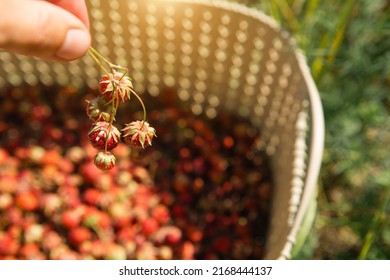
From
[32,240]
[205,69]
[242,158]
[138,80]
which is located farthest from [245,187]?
[32,240]

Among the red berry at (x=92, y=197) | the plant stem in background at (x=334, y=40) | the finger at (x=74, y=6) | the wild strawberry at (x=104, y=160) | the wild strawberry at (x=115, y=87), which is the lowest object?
the red berry at (x=92, y=197)

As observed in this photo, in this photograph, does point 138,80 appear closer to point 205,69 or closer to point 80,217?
point 205,69

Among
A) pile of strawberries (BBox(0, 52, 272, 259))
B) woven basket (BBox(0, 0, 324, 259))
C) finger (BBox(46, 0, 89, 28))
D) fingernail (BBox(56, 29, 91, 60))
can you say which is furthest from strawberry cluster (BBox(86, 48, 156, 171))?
pile of strawberries (BBox(0, 52, 272, 259))

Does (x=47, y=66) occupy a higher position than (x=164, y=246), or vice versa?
(x=47, y=66)

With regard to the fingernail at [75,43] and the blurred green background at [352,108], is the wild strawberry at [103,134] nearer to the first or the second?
the fingernail at [75,43]

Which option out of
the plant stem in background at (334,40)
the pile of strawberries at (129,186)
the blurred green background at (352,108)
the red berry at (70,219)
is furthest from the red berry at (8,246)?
the plant stem in background at (334,40)

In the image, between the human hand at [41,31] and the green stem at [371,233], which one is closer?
the human hand at [41,31]
